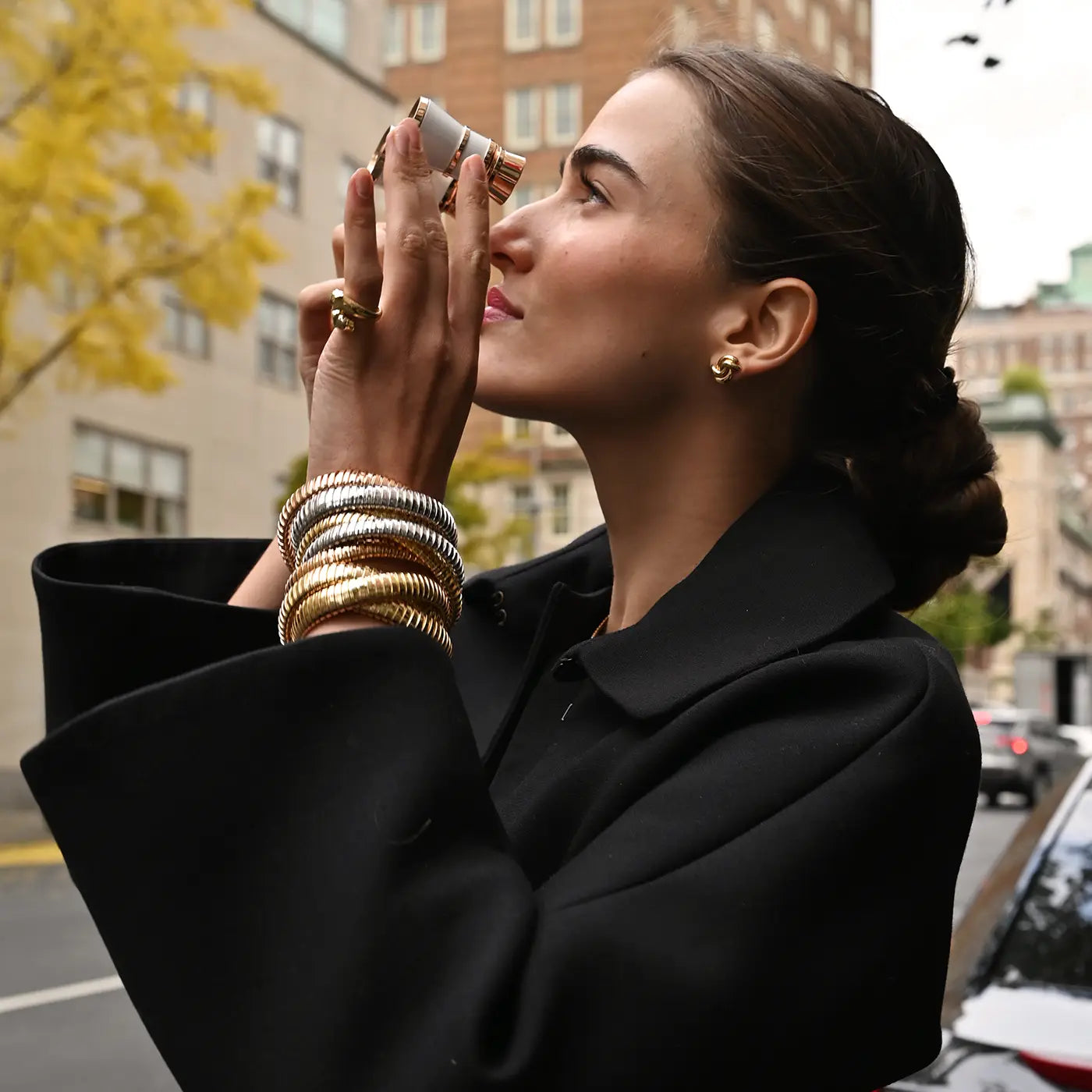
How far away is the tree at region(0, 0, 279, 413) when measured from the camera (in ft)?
44.0

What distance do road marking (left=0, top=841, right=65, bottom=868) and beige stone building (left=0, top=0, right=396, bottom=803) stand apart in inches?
155

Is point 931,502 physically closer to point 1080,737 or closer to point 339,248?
point 339,248

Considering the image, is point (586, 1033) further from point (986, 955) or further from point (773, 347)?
point (986, 955)

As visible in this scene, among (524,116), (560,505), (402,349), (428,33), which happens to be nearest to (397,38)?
(428,33)

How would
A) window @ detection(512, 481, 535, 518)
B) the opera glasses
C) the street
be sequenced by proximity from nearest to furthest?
the opera glasses < the street < window @ detection(512, 481, 535, 518)

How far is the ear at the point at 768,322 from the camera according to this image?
162 cm

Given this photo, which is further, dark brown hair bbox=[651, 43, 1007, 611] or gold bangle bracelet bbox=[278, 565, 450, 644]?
dark brown hair bbox=[651, 43, 1007, 611]

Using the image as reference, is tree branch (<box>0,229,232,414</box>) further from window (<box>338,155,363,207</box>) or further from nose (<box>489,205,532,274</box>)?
nose (<box>489,205,532,274</box>)

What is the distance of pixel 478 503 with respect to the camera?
24.5 m

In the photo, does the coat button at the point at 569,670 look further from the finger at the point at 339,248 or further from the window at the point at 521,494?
the window at the point at 521,494

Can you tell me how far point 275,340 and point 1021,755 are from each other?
1295 cm

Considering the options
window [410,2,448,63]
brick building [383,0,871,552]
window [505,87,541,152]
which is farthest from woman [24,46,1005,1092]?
window [410,2,448,63]

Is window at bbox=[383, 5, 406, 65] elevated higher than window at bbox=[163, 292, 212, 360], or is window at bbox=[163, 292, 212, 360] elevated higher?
window at bbox=[383, 5, 406, 65]

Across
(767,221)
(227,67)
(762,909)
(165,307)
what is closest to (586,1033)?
(762,909)
